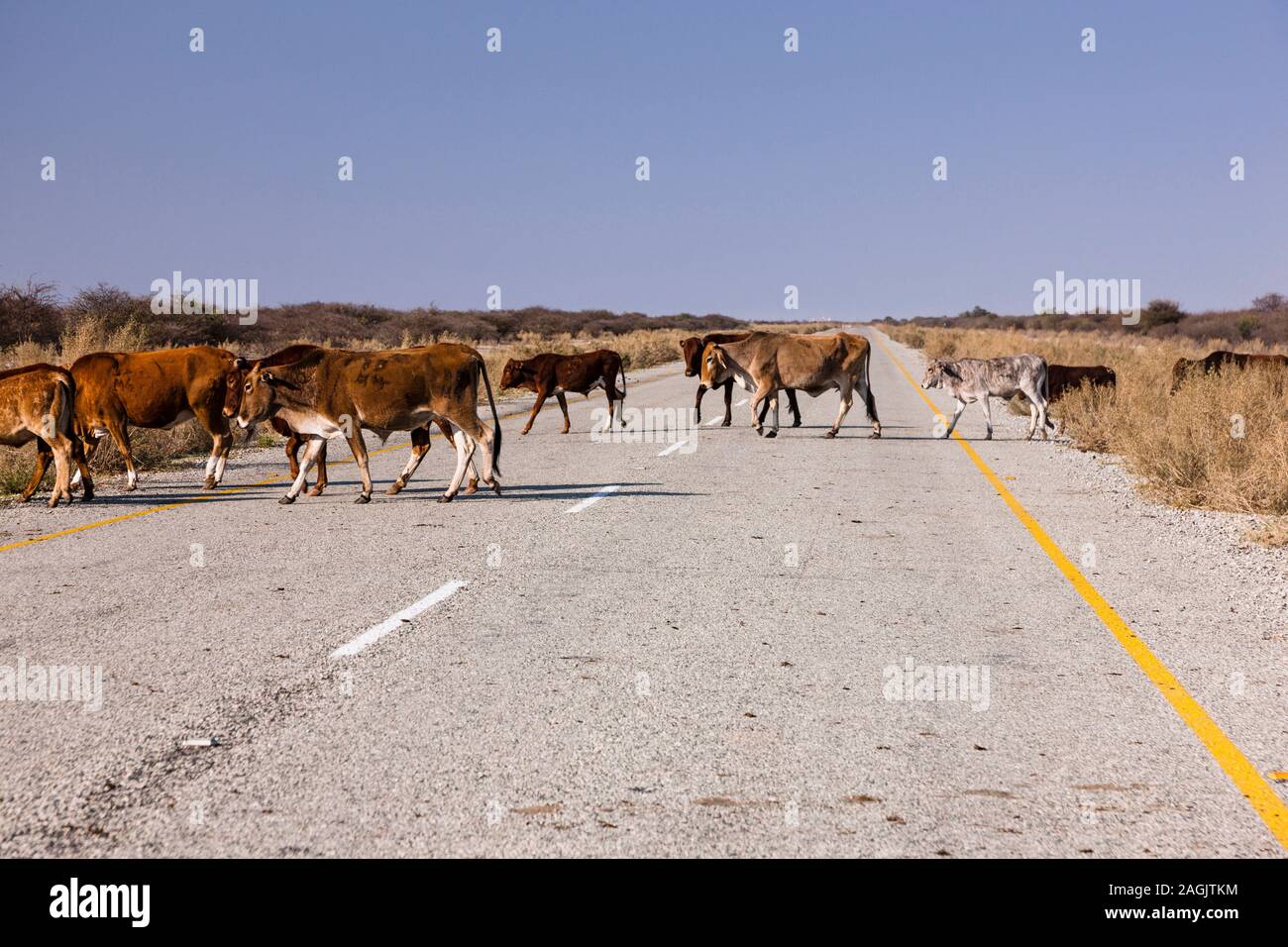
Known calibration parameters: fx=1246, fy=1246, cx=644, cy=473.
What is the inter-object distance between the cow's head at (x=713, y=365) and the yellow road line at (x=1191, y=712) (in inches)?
421

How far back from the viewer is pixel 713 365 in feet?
68.0

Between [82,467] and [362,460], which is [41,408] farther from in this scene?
[362,460]

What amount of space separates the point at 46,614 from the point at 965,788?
18.9 ft

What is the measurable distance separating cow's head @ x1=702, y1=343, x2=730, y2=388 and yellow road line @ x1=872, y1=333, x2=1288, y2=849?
1070cm

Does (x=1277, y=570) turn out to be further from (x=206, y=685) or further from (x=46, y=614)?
(x=46, y=614)

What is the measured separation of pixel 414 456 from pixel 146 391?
9.76 feet

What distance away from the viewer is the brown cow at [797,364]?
2042cm

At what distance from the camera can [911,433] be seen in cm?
2109

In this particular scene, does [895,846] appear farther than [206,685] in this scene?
No

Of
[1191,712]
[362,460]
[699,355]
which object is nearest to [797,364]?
[699,355]

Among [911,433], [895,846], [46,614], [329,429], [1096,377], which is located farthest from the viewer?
[1096,377]

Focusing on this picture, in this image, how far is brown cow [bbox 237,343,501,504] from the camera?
12742 mm

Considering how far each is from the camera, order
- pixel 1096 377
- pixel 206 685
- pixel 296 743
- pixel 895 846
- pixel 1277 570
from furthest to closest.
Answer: pixel 1096 377 → pixel 1277 570 → pixel 206 685 → pixel 296 743 → pixel 895 846
